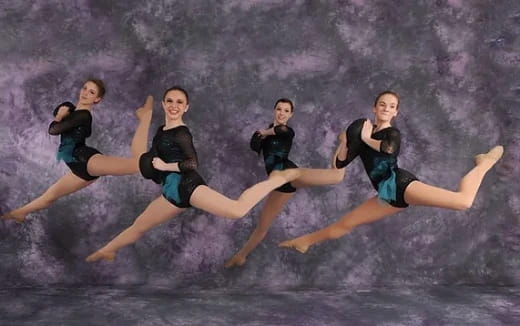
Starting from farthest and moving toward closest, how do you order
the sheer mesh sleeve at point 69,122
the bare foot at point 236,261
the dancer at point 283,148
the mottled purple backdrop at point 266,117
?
the mottled purple backdrop at point 266,117, the bare foot at point 236,261, the dancer at point 283,148, the sheer mesh sleeve at point 69,122

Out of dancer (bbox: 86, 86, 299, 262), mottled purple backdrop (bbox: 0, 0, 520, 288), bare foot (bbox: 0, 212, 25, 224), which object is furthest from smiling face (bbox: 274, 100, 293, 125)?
bare foot (bbox: 0, 212, 25, 224)

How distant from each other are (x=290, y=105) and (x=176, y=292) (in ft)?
4.28

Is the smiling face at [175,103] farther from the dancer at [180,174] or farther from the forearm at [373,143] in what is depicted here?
the forearm at [373,143]

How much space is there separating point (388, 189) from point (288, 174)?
0.48 m

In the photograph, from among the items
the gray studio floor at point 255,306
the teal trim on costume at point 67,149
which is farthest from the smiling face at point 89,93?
the gray studio floor at point 255,306

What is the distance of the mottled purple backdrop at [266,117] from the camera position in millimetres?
3670

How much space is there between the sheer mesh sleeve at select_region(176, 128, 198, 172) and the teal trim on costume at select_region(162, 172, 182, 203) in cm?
6

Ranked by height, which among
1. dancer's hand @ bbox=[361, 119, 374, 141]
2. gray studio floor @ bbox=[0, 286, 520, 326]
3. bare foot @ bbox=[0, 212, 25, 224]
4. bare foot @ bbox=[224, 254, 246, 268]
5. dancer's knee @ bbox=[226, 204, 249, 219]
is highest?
dancer's hand @ bbox=[361, 119, 374, 141]

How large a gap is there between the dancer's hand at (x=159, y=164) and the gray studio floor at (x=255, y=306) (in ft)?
2.58

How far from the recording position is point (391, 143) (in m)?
2.72

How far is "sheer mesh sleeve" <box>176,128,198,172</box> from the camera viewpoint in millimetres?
2707

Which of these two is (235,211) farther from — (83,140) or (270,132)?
Answer: (83,140)

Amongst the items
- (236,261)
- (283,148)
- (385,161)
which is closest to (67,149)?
(283,148)

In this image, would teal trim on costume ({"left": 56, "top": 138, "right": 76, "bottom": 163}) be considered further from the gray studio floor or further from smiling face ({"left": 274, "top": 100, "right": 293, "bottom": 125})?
smiling face ({"left": 274, "top": 100, "right": 293, "bottom": 125})
